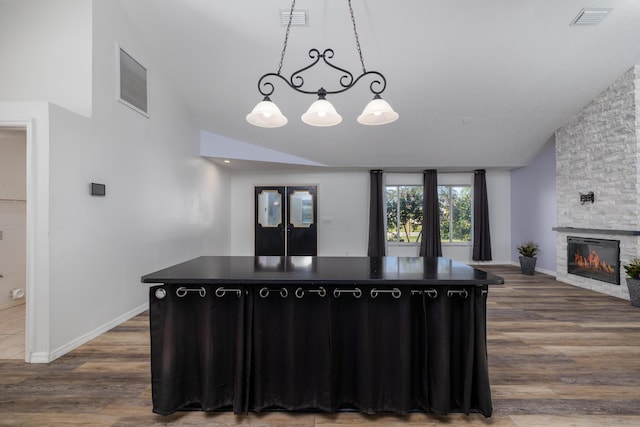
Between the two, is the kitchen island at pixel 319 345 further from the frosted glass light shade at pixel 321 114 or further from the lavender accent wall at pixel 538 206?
the lavender accent wall at pixel 538 206

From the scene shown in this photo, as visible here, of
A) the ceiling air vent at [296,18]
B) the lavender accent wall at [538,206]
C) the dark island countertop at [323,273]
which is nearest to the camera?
the dark island countertop at [323,273]

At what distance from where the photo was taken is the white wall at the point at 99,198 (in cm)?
244

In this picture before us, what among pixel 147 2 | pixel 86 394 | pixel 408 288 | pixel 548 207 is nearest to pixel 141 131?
pixel 147 2

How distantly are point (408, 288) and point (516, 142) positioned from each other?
5273 millimetres

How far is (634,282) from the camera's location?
3.90 m

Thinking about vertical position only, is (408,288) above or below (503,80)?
below

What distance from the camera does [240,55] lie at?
3793 mm

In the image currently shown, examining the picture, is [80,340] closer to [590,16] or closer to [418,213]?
[590,16]

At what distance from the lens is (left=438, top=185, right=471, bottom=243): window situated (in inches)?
283

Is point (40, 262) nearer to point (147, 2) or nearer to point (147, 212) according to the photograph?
point (147, 212)

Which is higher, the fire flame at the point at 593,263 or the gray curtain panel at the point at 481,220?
the gray curtain panel at the point at 481,220

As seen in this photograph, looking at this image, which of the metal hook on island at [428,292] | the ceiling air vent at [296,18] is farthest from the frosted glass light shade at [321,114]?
the ceiling air vent at [296,18]

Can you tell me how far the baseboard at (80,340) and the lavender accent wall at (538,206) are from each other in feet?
22.9

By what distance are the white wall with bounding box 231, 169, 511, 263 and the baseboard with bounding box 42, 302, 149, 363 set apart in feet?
14.2
